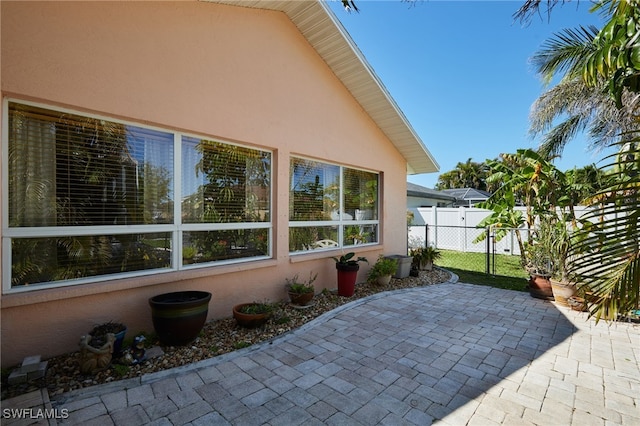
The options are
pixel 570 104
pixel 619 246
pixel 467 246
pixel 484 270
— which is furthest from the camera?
pixel 467 246

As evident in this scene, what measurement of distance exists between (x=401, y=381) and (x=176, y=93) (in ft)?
17.7

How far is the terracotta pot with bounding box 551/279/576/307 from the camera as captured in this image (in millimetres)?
6306

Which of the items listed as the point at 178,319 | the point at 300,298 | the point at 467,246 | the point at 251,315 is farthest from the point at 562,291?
the point at 467,246

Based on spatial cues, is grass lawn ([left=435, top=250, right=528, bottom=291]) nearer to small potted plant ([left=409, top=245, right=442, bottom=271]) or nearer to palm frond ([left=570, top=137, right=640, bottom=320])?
small potted plant ([left=409, top=245, right=442, bottom=271])

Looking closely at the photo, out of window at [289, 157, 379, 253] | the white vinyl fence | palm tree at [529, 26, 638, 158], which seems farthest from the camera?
the white vinyl fence

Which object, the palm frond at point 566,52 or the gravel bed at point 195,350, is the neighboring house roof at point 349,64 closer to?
the palm frond at point 566,52

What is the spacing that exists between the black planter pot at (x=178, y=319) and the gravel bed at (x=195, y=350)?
0.54 feet

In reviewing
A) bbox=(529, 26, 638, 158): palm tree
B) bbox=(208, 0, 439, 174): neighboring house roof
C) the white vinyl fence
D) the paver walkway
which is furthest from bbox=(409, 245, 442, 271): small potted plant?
bbox=(529, 26, 638, 158): palm tree

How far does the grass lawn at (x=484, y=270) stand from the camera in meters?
8.78

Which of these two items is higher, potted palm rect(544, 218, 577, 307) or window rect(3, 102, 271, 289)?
window rect(3, 102, 271, 289)

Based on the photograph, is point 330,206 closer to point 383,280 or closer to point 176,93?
point 383,280

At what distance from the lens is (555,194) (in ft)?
28.5

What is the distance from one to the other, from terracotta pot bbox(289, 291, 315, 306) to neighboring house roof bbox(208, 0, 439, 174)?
5516 millimetres

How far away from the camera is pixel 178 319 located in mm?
4070
